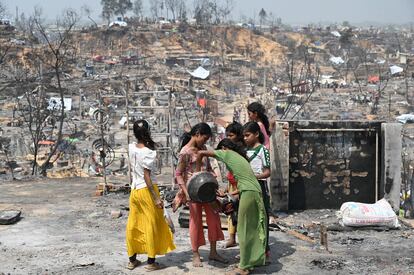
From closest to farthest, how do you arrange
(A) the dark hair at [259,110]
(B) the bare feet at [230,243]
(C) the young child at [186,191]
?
(C) the young child at [186,191] → (B) the bare feet at [230,243] → (A) the dark hair at [259,110]

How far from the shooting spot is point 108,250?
5.38 m

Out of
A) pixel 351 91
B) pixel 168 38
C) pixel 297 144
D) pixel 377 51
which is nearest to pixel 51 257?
pixel 297 144

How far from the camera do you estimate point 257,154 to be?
492 centimetres

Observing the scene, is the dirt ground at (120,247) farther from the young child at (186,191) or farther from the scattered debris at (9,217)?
the young child at (186,191)

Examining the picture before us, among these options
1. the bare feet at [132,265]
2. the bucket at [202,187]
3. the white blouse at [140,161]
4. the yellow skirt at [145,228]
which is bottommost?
the bare feet at [132,265]

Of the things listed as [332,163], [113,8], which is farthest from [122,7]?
[332,163]

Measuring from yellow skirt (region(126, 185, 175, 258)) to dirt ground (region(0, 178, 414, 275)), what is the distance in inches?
7.0

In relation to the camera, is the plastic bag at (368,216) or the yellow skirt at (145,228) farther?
the plastic bag at (368,216)

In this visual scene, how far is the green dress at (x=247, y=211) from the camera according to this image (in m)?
4.53

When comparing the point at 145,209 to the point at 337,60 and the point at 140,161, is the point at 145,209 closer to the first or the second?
the point at 140,161

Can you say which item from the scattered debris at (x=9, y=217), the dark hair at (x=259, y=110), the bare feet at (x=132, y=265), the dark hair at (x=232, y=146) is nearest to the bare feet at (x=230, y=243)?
the bare feet at (x=132, y=265)

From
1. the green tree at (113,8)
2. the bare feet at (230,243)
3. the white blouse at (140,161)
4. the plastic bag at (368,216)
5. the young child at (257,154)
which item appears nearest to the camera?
the white blouse at (140,161)

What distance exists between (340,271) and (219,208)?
1097 millimetres

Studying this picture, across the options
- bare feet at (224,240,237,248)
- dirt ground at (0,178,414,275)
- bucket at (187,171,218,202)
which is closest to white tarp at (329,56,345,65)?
dirt ground at (0,178,414,275)
